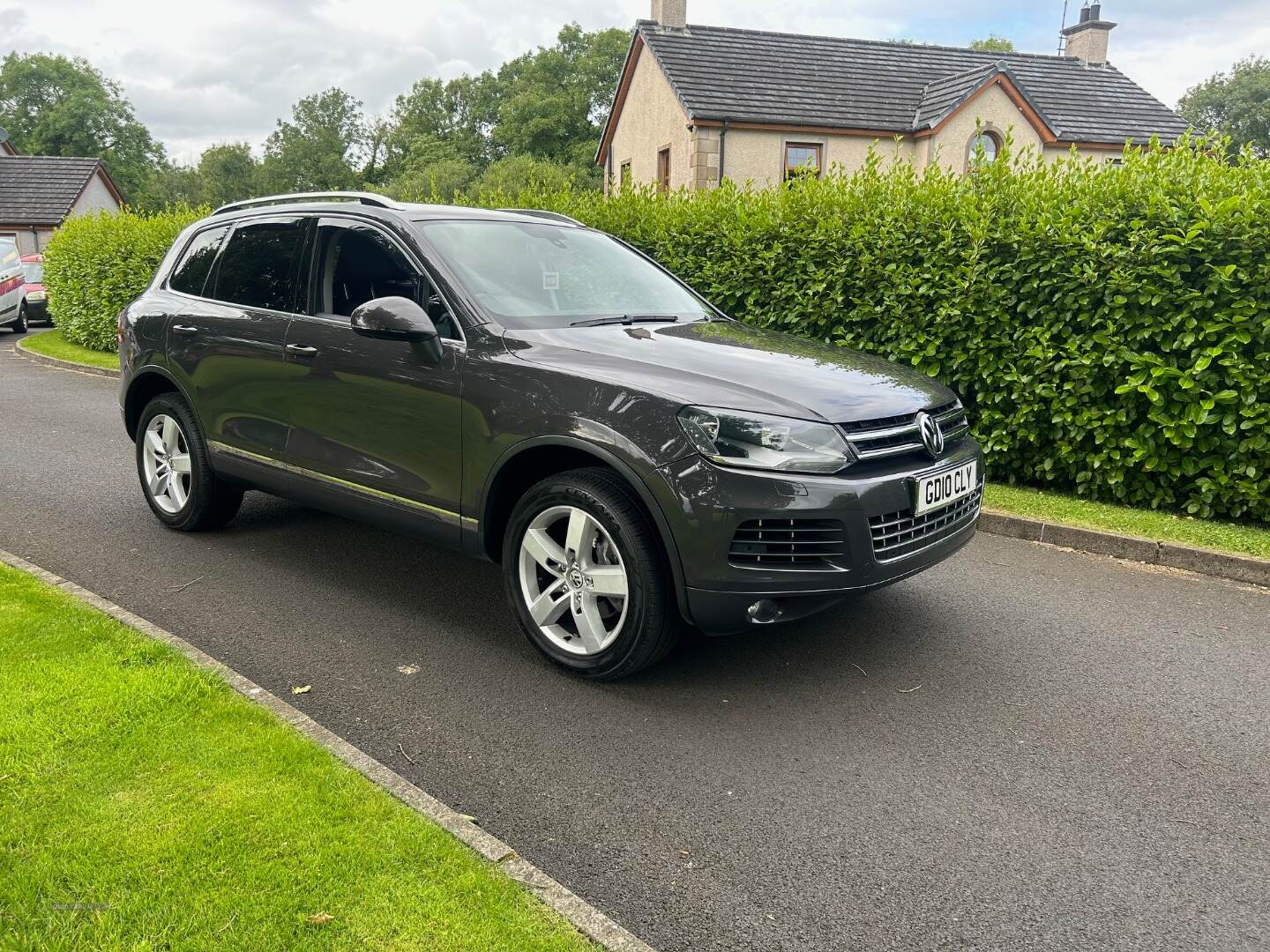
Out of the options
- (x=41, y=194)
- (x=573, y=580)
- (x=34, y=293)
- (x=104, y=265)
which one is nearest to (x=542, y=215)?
(x=573, y=580)

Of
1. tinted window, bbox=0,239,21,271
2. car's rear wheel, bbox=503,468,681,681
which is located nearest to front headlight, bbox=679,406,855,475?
car's rear wheel, bbox=503,468,681,681

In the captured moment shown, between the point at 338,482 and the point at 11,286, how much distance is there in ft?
73.3

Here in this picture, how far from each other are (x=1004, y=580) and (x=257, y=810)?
4.16 m

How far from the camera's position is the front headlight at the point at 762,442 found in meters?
3.43

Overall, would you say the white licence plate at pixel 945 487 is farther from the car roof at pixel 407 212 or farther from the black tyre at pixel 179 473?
the black tyre at pixel 179 473

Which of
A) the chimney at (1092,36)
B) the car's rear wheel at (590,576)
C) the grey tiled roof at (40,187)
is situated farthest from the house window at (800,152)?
the grey tiled roof at (40,187)

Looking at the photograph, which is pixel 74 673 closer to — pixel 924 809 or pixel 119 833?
pixel 119 833

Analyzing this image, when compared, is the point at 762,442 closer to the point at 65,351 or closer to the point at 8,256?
the point at 65,351

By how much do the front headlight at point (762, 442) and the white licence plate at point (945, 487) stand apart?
0.40 meters

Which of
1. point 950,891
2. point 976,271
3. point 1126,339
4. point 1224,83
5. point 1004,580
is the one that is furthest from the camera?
point 1224,83

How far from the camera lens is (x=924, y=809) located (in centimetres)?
304

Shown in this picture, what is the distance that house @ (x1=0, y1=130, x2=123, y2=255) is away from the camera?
40.1 metres

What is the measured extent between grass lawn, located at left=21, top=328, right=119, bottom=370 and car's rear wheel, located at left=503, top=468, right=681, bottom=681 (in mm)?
12694

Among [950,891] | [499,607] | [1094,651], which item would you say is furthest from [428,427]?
[1094,651]
